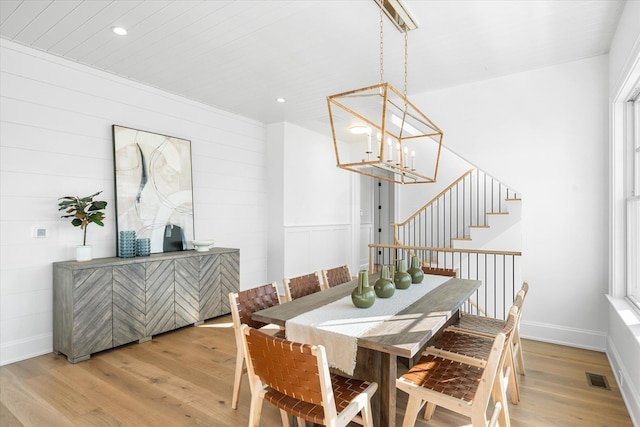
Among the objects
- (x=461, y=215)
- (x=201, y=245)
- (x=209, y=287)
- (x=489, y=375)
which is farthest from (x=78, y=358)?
(x=461, y=215)

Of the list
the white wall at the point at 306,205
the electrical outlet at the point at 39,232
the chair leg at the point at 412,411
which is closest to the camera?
the chair leg at the point at 412,411

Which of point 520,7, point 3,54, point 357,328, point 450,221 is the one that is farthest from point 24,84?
point 450,221

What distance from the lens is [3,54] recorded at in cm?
310

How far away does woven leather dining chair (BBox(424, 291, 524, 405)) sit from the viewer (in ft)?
6.81

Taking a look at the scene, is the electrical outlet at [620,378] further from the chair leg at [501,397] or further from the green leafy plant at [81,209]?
the green leafy plant at [81,209]

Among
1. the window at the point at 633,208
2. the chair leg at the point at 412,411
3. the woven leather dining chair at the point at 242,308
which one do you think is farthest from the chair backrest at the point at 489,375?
Answer: the window at the point at 633,208

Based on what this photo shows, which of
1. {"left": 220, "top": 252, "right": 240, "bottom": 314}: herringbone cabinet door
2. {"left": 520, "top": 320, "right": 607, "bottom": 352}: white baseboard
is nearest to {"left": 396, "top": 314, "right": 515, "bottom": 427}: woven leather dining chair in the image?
{"left": 520, "top": 320, "right": 607, "bottom": 352}: white baseboard

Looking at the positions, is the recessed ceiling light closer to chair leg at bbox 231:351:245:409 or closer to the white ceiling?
the white ceiling

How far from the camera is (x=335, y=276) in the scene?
3.33 m

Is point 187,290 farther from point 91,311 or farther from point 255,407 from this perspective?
point 255,407

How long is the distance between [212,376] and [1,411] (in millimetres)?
1407

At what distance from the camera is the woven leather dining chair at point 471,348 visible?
2076mm

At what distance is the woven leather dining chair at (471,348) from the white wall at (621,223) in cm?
71

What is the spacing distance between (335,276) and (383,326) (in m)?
1.47
